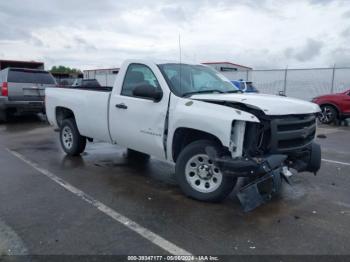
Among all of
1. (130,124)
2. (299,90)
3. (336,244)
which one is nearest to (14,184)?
(130,124)

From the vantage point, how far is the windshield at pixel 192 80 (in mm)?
4969

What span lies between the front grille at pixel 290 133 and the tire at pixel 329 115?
10.2 metres

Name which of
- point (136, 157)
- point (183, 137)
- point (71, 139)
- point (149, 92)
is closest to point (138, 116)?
point (149, 92)

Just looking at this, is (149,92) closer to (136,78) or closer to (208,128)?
(136,78)

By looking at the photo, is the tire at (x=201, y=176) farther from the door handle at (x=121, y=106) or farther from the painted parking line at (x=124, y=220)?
the door handle at (x=121, y=106)

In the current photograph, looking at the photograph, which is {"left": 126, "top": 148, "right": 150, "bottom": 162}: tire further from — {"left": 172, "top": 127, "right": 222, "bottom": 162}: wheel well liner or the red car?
the red car

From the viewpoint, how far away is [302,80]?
1980cm

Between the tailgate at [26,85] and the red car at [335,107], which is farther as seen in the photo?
the red car at [335,107]

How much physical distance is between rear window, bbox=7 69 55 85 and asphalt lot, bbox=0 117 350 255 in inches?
251

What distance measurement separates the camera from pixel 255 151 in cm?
424

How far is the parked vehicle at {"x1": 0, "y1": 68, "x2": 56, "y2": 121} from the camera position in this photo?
38.9 ft

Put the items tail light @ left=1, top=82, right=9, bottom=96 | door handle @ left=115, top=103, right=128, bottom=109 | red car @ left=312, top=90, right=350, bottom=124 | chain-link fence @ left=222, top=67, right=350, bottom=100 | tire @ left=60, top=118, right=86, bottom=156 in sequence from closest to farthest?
door handle @ left=115, top=103, right=128, bottom=109 → tire @ left=60, top=118, right=86, bottom=156 → tail light @ left=1, top=82, right=9, bottom=96 → red car @ left=312, top=90, right=350, bottom=124 → chain-link fence @ left=222, top=67, right=350, bottom=100

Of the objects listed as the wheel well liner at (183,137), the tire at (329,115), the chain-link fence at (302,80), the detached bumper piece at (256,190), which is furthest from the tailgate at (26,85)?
the chain-link fence at (302,80)

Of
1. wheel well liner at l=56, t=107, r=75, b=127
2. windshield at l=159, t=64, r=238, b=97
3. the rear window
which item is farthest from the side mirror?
the rear window
